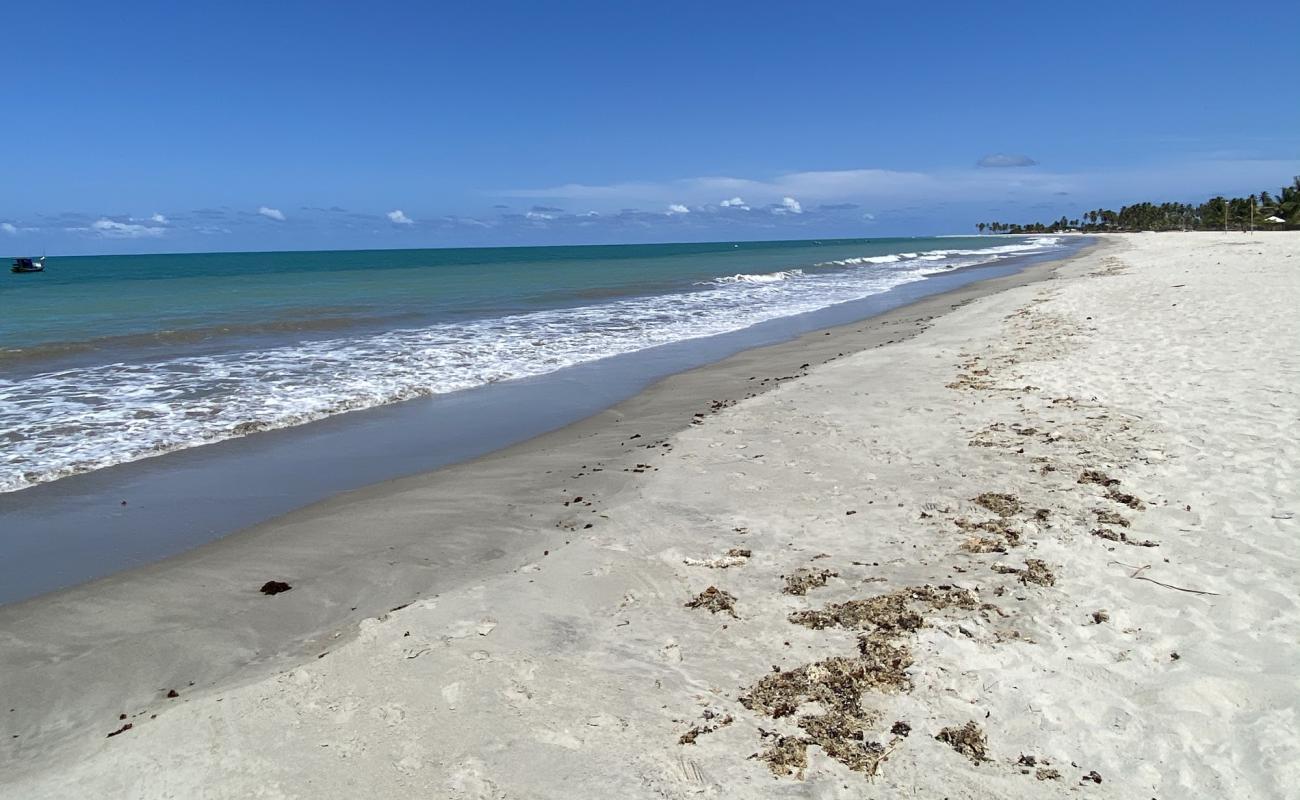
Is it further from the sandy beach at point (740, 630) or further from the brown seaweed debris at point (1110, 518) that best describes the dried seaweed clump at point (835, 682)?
the brown seaweed debris at point (1110, 518)

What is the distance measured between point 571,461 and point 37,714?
4728mm

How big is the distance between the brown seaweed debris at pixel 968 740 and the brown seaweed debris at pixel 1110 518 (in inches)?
106

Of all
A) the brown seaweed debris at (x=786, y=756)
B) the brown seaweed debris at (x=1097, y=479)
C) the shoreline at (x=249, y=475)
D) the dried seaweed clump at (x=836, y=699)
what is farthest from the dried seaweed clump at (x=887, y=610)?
the shoreline at (x=249, y=475)

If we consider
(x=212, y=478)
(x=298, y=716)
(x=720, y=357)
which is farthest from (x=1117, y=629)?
(x=720, y=357)

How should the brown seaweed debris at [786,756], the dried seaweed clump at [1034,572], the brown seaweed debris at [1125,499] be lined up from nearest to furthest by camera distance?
the brown seaweed debris at [786,756]
the dried seaweed clump at [1034,572]
the brown seaweed debris at [1125,499]

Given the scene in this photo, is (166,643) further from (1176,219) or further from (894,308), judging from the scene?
(1176,219)

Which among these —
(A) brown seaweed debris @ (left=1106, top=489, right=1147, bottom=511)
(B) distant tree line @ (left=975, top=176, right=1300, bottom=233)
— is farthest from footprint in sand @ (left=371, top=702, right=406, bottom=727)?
(B) distant tree line @ (left=975, top=176, right=1300, bottom=233)

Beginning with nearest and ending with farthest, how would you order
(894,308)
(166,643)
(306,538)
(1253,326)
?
(166,643)
(306,538)
(1253,326)
(894,308)

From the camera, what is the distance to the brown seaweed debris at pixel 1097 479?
234 inches

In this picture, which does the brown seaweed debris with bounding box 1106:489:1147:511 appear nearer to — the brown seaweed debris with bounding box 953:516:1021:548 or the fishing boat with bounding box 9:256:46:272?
the brown seaweed debris with bounding box 953:516:1021:548

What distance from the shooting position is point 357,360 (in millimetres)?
15094

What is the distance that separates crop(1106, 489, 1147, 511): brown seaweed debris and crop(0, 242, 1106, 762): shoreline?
3.82m

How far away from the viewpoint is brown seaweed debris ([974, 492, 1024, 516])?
5.58 metres

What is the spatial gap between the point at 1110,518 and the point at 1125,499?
1.42 feet
